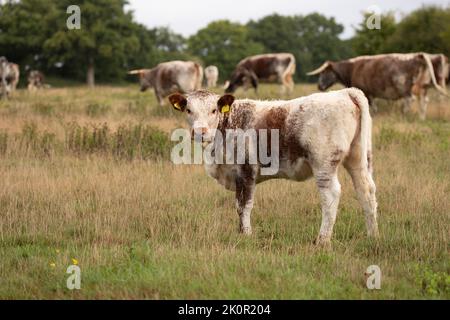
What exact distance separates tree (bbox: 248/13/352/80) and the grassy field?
61.5m

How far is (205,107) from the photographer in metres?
6.96

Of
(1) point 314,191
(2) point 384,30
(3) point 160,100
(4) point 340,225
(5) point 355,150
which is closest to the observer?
(5) point 355,150

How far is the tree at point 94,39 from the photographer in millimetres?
49250

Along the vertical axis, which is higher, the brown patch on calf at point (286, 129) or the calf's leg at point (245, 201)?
the brown patch on calf at point (286, 129)

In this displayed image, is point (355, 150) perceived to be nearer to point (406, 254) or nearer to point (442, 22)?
point (406, 254)

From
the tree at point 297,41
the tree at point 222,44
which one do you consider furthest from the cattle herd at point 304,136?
the tree at point 297,41

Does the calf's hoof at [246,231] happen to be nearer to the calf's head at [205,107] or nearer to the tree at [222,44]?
the calf's head at [205,107]

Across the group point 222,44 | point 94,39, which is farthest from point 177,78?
point 222,44

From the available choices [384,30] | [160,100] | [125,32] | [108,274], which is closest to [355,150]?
[108,274]

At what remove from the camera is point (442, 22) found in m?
30.7

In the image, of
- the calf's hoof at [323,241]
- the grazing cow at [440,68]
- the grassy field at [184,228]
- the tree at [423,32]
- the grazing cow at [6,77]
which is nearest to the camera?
the grassy field at [184,228]

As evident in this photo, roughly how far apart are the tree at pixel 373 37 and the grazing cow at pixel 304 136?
2819 cm

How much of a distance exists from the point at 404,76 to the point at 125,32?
3946cm

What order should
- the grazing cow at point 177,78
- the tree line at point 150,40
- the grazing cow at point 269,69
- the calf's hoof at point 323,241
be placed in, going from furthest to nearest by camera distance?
the tree line at point 150,40 < the grazing cow at point 269,69 < the grazing cow at point 177,78 < the calf's hoof at point 323,241
